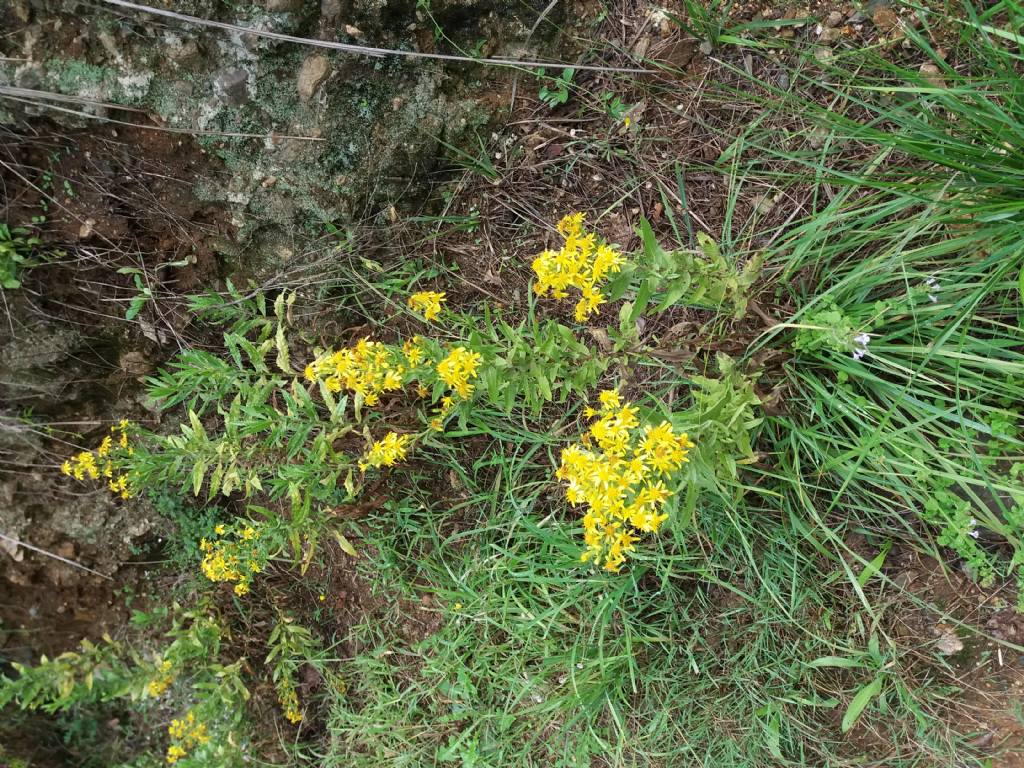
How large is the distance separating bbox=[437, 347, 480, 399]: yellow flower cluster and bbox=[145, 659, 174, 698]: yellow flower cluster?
2163 mm

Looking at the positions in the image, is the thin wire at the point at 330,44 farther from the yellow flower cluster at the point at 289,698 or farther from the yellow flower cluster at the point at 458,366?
the yellow flower cluster at the point at 289,698

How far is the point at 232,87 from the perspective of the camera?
2.77 metres

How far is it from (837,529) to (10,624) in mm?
4193

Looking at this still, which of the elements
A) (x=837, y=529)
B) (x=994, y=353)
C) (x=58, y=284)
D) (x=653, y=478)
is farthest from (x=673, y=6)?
(x=58, y=284)

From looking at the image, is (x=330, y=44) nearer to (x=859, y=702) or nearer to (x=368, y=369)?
(x=368, y=369)

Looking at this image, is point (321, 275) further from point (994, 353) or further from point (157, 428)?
point (994, 353)

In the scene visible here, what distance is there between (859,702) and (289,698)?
2553 millimetres

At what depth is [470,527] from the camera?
3.13 m

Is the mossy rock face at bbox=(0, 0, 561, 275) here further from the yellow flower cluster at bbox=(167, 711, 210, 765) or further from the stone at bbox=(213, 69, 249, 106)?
the yellow flower cluster at bbox=(167, 711, 210, 765)

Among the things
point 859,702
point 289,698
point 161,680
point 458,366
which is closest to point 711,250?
point 458,366

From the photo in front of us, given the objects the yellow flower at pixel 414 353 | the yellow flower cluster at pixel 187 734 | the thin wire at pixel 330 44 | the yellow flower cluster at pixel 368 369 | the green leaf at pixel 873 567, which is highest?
the thin wire at pixel 330 44

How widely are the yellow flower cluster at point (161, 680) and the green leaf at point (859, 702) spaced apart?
114 inches

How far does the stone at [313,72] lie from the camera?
274 centimetres

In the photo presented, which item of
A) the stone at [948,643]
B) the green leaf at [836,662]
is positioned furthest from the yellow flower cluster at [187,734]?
the stone at [948,643]
